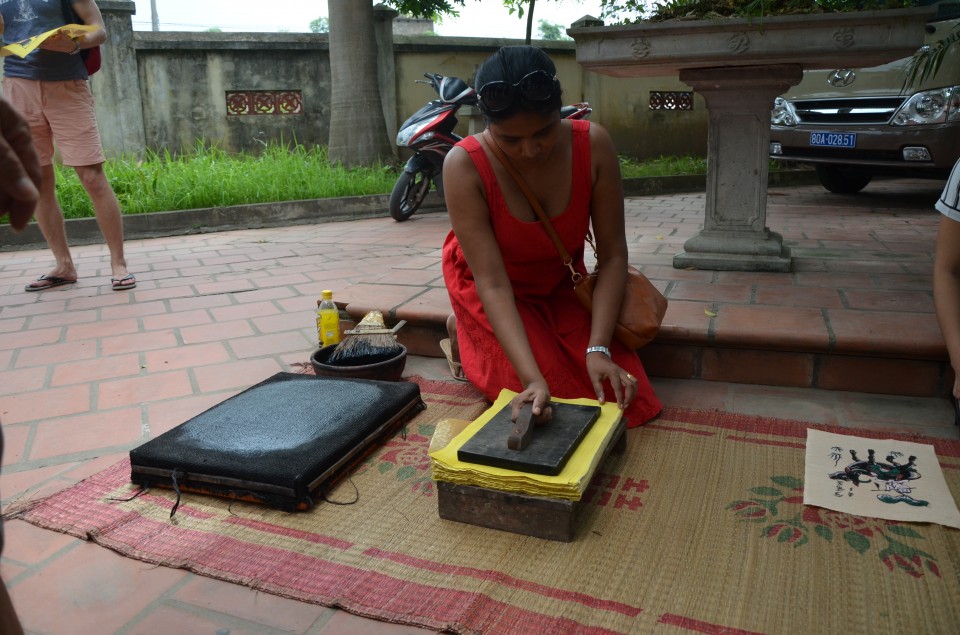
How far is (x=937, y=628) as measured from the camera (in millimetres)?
1294

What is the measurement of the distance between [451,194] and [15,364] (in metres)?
1.86

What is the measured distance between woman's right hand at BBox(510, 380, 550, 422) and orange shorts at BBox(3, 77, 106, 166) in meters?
2.95

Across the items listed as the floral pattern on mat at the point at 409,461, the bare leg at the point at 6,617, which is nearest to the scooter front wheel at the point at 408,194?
the floral pattern on mat at the point at 409,461

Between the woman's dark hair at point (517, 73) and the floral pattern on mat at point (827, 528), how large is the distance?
106 centimetres

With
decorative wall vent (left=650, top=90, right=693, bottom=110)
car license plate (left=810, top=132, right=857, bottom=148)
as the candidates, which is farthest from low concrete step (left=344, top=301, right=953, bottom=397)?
decorative wall vent (left=650, top=90, right=693, bottom=110)

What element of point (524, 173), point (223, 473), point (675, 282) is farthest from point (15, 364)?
point (675, 282)

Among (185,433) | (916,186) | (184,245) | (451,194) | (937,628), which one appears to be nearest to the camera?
(937,628)

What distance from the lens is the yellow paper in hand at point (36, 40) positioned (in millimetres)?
3434

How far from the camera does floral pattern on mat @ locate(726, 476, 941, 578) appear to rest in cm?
149

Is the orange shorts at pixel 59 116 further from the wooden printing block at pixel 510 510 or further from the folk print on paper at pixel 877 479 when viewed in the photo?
the folk print on paper at pixel 877 479

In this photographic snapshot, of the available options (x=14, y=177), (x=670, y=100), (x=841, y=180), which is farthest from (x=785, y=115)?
(x=14, y=177)

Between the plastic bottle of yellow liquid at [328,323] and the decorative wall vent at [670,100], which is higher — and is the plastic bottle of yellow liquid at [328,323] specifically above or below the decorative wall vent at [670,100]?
below

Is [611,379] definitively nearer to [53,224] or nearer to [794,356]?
[794,356]

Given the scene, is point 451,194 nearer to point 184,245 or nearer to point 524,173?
point 524,173
